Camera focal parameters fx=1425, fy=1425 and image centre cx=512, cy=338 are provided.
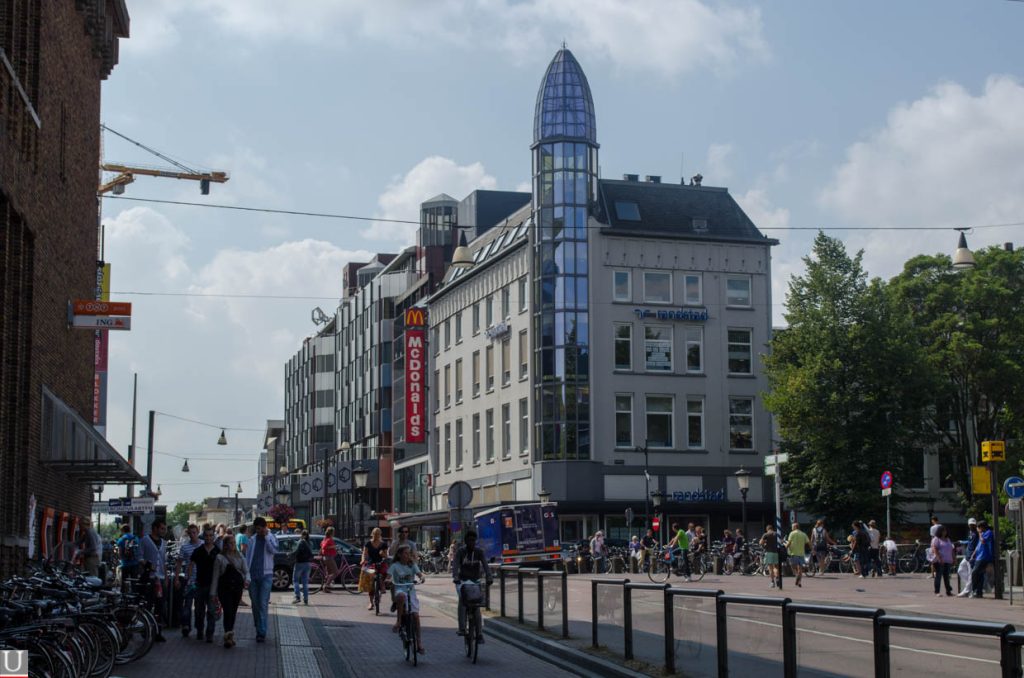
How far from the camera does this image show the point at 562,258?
203 ft

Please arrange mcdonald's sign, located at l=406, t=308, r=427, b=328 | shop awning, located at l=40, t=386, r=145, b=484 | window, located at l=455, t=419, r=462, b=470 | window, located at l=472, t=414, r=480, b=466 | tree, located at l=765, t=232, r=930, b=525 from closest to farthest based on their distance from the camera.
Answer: shop awning, located at l=40, t=386, r=145, b=484
tree, located at l=765, t=232, r=930, b=525
window, located at l=472, t=414, r=480, b=466
window, located at l=455, t=419, r=462, b=470
mcdonald's sign, located at l=406, t=308, r=427, b=328

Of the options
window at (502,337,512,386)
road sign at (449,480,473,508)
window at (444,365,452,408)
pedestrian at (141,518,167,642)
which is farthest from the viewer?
window at (444,365,452,408)

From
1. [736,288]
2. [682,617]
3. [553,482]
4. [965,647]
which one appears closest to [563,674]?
[682,617]

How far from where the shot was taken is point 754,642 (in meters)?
11.9

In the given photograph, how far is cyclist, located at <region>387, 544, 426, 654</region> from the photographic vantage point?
17781mm

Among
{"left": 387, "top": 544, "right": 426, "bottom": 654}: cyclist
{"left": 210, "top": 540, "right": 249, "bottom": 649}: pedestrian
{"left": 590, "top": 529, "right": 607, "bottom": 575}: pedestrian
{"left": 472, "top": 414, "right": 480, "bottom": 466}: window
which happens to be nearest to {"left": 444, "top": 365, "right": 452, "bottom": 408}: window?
{"left": 472, "top": 414, "right": 480, "bottom": 466}: window

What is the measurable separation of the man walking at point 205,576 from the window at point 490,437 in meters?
47.1

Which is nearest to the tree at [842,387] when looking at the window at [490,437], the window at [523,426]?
the window at [523,426]

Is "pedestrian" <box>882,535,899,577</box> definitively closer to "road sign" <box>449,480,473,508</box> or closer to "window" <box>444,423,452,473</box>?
"road sign" <box>449,480,473,508</box>

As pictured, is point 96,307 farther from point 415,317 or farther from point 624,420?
point 415,317

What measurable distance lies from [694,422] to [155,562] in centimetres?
4356

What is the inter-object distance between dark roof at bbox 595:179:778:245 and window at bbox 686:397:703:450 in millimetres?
7343

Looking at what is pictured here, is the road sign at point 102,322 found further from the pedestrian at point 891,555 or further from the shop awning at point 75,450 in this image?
the pedestrian at point 891,555

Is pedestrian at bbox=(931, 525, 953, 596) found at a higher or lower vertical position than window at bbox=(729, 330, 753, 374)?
lower
